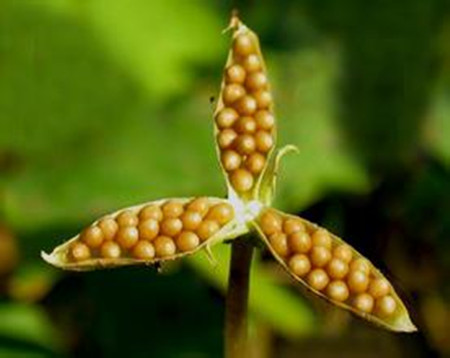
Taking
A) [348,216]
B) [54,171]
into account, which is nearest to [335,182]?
[348,216]

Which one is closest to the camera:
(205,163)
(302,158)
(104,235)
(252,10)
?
(104,235)

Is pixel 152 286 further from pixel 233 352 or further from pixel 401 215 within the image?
pixel 233 352

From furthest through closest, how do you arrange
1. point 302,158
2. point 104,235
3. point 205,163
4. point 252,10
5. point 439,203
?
1. point 252,10
2. point 302,158
3. point 205,163
4. point 439,203
5. point 104,235

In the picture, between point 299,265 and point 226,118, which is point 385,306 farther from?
point 226,118

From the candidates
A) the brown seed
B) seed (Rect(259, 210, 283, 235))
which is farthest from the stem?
the brown seed

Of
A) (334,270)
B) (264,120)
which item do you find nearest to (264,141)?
(264,120)

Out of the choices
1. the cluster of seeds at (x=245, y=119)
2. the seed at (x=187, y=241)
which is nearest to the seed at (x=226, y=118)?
the cluster of seeds at (x=245, y=119)
